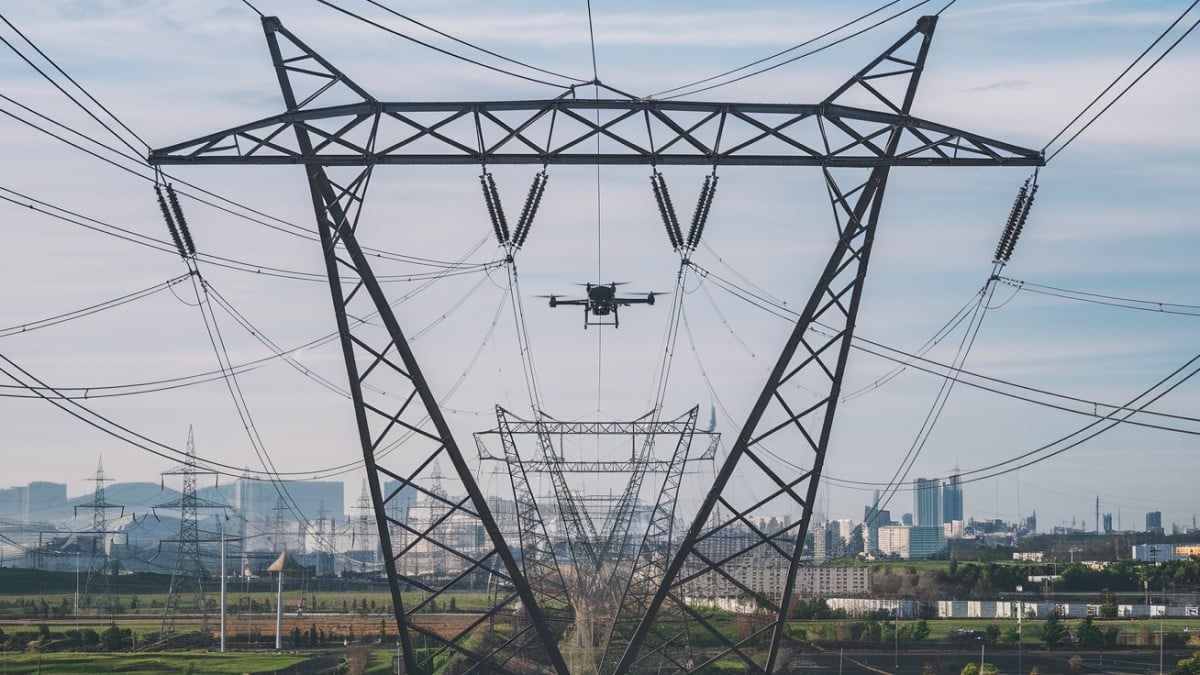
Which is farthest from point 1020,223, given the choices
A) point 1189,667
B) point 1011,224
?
point 1189,667

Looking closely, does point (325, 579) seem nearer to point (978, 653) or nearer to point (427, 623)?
point (427, 623)

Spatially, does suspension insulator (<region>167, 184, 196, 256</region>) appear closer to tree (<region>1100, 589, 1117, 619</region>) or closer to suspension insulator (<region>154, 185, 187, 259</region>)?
suspension insulator (<region>154, 185, 187, 259</region>)

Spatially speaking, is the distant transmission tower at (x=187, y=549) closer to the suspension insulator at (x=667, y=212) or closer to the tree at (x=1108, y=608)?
the suspension insulator at (x=667, y=212)

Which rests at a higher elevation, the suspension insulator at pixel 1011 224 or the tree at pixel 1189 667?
the suspension insulator at pixel 1011 224

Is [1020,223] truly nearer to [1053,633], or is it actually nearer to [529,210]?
[529,210]

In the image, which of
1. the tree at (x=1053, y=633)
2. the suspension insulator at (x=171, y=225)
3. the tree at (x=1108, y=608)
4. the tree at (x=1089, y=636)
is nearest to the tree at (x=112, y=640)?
the tree at (x=1053, y=633)

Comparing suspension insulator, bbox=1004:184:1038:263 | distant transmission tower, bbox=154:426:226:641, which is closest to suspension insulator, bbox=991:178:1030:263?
suspension insulator, bbox=1004:184:1038:263

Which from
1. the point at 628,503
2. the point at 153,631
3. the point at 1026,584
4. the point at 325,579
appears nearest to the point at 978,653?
the point at 628,503
